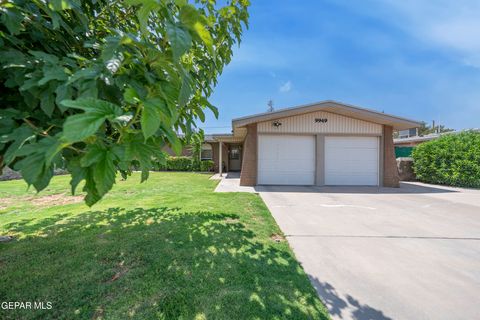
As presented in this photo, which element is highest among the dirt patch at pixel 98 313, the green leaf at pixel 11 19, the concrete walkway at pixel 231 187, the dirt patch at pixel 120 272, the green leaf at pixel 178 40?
the green leaf at pixel 11 19

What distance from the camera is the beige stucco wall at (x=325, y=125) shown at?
1060 cm

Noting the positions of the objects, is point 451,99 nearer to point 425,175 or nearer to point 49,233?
point 425,175

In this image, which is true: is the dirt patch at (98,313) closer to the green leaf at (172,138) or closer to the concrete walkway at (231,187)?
the green leaf at (172,138)

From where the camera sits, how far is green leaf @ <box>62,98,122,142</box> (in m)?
0.63

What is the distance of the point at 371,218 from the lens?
17.5 feet

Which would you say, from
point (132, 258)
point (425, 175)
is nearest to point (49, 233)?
point (132, 258)

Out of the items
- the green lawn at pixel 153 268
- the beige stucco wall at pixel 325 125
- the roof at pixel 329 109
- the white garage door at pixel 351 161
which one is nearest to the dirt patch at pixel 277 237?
the green lawn at pixel 153 268

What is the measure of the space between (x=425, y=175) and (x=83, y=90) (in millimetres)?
15796

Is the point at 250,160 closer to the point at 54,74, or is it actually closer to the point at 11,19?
the point at 11,19

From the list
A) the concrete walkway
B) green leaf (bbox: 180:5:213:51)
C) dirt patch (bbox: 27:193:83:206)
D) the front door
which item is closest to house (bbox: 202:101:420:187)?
the concrete walkway

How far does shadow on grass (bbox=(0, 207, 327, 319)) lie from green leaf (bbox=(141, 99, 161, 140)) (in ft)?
→ 6.35

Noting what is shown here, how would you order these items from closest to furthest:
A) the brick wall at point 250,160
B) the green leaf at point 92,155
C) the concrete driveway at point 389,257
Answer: the green leaf at point 92,155 < the concrete driveway at point 389,257 < the brick wall at point 250,160

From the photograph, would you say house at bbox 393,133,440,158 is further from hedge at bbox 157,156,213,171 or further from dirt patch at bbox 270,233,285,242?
dirt patch at bbox 270,233,285,242

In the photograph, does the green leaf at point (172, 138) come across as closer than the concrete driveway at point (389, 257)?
Yes
